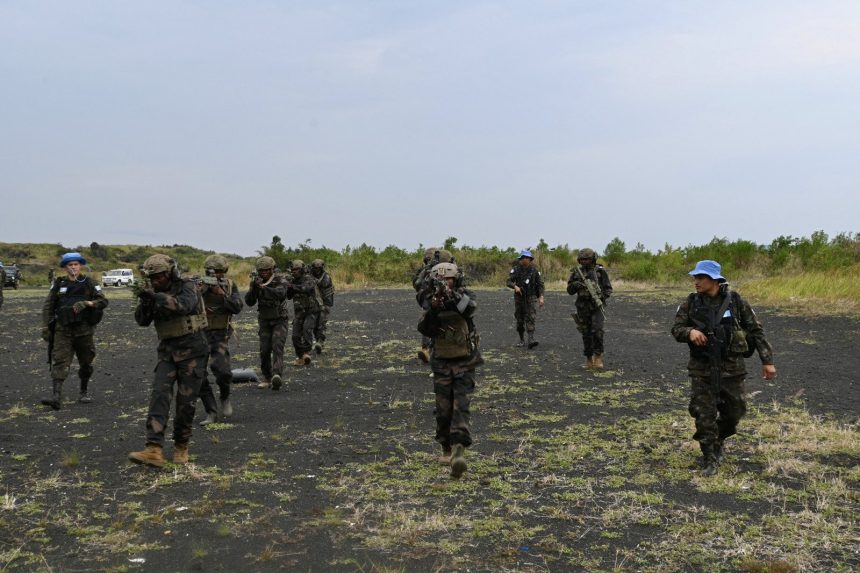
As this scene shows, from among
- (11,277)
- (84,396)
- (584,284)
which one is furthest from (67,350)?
(11,277)

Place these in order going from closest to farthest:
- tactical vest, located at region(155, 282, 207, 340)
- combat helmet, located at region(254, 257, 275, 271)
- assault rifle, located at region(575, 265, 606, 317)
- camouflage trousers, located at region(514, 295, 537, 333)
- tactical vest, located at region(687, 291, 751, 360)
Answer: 1. tactical vest, located at region(687, 291, 751, 360)
2. tactical vest, located at region(155, 282, 207, 340)
3. combat helmet, located at region(254, 257, 275, 271)
4. assault rifle, located at region(575, 265, 606, 317)
5. camouflage trousers, located at region(514, 295, 537, 333)

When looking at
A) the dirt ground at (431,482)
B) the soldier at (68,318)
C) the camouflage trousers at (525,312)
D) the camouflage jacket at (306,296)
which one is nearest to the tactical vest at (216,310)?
the dirt ground at (431,482)

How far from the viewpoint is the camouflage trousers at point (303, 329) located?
563 inches

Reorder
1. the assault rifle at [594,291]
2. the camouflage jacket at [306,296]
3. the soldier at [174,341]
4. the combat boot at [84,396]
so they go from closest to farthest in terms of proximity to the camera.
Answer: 1. the soldier at [174,341]
2. the combat boot at [84,396]
3. the assault rifle at [594,291]
4. the camouflage jacket at [306,296]

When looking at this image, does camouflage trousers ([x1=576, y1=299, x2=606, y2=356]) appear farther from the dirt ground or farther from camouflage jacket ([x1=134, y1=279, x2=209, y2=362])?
camouflage jacket ([x1=134, y1=279, x2=209, y2=362])

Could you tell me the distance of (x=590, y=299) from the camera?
43.2 ft

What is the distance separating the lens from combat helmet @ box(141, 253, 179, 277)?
7.52 metres

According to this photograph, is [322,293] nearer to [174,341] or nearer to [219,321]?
[219,321]

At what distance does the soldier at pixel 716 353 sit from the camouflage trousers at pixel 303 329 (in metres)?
8.22

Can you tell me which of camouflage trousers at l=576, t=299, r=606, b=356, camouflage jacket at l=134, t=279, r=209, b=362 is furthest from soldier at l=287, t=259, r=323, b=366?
camouflage jacket at l=134, t=279, r=209, b=362

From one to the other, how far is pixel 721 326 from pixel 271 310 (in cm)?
641

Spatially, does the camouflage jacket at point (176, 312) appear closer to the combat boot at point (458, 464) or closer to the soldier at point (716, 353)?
the combat boot at point (458, 464)

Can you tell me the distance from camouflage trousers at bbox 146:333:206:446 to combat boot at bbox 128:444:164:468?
161 mm

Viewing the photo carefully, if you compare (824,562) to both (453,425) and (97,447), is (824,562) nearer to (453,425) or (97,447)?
(453,425)
